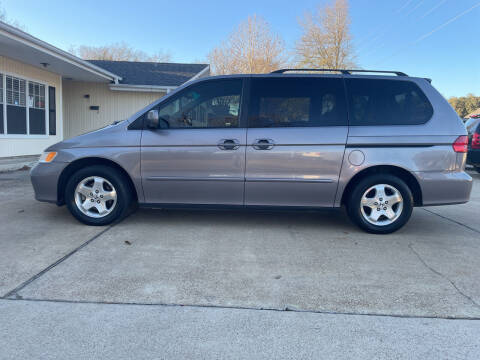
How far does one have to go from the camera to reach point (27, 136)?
1137 cm

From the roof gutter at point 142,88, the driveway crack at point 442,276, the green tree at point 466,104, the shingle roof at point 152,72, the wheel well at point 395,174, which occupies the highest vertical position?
the green tree at point 466,104

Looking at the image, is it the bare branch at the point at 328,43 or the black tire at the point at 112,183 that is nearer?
the black tire at the point at 112,183

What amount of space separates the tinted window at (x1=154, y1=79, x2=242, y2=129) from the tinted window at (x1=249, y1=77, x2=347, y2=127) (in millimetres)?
242

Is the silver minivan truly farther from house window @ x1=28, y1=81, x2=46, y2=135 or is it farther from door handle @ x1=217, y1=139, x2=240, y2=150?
house window @ x1=28, y1=81, x2=46, y2=135

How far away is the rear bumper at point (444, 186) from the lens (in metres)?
4.28

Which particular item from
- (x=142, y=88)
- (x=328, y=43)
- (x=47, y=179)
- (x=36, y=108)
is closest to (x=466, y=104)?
(x=328, y=43)

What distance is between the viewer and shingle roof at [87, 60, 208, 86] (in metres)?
14.8

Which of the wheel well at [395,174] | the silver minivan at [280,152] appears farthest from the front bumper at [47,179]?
the wheel well at [395,174]

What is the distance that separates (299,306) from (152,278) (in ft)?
4.10

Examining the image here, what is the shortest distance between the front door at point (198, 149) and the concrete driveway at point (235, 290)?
49 cm

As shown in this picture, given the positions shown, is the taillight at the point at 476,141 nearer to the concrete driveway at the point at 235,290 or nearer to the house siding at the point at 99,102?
the concrete driveway at the point at 235,290

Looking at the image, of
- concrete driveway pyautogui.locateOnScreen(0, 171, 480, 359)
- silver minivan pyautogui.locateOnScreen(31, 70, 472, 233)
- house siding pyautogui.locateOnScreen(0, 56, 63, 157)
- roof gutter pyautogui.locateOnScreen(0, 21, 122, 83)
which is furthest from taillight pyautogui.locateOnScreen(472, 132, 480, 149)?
house siding pyautogui.locateOnScreen(0, 56, 63, 157)

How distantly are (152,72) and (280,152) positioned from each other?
Answer: 13.3 metres

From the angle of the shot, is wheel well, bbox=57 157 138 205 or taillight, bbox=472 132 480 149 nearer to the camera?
wheel well, bbox=57 157 138 205
